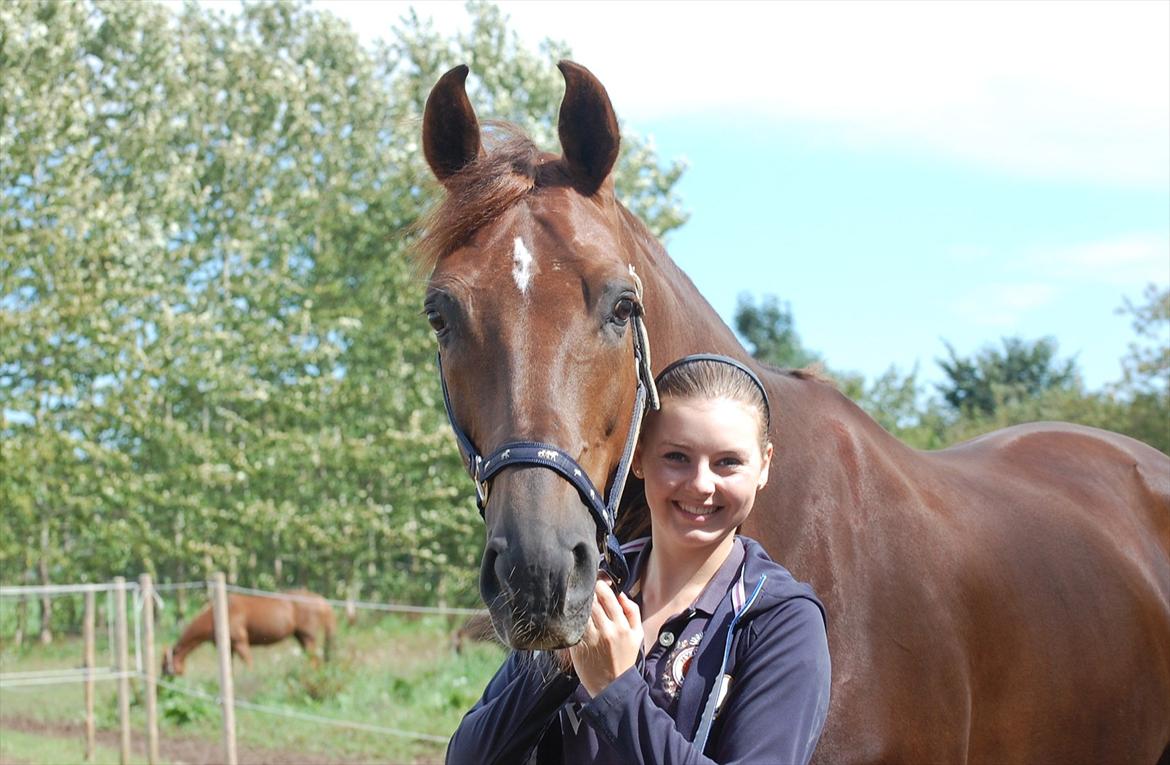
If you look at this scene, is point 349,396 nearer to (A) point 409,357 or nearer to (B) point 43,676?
(A) point 409,357

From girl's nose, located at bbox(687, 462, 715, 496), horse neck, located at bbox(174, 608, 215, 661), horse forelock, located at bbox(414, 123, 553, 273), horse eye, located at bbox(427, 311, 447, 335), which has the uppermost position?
horse forelock, located at bbox(414, 123, 553, 273)

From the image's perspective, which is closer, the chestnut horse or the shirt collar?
the shirt collar

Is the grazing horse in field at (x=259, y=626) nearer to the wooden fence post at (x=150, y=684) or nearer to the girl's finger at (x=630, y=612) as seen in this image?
the wooden fence post at (x=150, y=684)

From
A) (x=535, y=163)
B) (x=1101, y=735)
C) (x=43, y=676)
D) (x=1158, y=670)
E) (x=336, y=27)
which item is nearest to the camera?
(x=535, y=163)

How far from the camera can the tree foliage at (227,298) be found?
16812 millimetres

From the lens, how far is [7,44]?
53.5ft

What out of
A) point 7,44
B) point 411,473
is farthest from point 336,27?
point 411,473

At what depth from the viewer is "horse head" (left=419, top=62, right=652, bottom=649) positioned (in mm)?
1842

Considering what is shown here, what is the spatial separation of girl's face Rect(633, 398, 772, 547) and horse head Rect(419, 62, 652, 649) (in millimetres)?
144

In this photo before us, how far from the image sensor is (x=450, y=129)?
104 inches

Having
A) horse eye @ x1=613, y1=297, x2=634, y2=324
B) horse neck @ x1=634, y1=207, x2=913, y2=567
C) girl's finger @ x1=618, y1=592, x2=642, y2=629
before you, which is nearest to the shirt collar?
girl's finger @ x1=618, y1=592, x2=642, y2=629

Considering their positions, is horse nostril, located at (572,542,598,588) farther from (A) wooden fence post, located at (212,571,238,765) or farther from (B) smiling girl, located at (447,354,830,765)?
(A) wooden fence post, located at (212,571,238,765)

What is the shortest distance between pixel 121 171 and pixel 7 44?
3.38m

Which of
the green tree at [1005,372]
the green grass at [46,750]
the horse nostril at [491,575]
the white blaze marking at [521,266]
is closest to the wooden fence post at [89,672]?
the green grass at [46,750]
